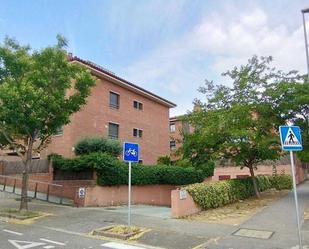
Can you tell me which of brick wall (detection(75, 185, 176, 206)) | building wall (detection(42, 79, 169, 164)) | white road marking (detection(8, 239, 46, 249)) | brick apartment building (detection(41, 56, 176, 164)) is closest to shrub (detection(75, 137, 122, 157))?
brick wall (detection(75, 185, 176, 206))

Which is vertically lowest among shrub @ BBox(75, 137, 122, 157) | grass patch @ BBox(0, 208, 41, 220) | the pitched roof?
grass patch @ BBox(0, 208, 41, 220)

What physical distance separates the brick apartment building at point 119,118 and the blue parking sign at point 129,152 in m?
12.7

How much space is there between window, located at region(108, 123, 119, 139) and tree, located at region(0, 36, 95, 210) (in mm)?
12802

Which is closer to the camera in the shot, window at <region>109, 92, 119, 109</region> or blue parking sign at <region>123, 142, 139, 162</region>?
blue parking sign at <region>123, 142, 139, 162</region>

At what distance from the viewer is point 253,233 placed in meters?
11.4

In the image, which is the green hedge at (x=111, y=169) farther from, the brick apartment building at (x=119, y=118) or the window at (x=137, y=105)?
the window at (x=137, y=105)

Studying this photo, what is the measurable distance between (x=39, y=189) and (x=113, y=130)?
29.9 ft

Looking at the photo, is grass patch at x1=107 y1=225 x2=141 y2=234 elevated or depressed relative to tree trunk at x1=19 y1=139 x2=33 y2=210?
depressed

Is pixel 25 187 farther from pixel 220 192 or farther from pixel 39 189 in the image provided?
pixel 220 192

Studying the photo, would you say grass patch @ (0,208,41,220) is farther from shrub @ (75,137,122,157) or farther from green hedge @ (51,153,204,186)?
shrub @ (75,137,122,157)

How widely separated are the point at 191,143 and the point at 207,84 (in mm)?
3935

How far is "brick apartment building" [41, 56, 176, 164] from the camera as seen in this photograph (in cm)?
2661

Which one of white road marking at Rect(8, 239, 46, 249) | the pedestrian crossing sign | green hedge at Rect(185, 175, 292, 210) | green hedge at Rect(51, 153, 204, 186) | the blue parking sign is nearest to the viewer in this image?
the pedestrian crossing sign

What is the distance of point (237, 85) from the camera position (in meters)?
22.0
